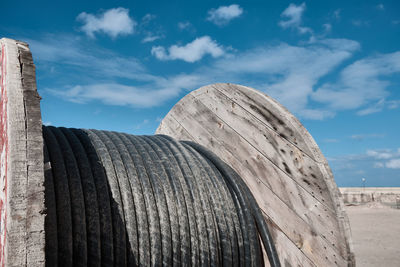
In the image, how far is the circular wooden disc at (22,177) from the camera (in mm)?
1395

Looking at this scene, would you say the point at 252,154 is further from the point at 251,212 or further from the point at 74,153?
the point at 74,153

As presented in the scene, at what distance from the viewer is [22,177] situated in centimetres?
150

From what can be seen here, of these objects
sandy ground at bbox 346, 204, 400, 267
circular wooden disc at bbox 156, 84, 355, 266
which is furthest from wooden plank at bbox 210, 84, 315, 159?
sandy ground at bbox 346, 204, 400, 267

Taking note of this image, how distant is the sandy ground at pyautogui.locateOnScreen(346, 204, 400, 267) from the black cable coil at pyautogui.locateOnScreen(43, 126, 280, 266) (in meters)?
4.94

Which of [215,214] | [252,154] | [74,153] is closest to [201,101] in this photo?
[252,154]

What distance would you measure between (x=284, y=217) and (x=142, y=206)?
3.91 ft

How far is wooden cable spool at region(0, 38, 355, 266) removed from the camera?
1.46 m

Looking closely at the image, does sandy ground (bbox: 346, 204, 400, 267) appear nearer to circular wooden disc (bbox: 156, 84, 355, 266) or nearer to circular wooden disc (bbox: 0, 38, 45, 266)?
circular wooden disc (bbox: 156, 84, 355, 266)

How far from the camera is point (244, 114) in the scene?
3154 millimetres

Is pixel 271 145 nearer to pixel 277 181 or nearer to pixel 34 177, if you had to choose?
pixel 277 181

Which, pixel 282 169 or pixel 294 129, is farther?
pixel 282 169

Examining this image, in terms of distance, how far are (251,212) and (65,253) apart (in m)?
1.53

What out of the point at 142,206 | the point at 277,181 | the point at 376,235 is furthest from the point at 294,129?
the point at 376,235

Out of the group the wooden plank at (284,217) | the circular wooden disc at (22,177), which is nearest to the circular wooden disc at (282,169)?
the wooden plank at (284,217)
